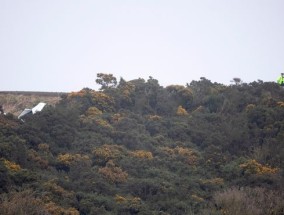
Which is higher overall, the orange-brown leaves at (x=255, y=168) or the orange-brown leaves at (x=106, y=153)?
the orange-brown leaves at (x=106, y=153)

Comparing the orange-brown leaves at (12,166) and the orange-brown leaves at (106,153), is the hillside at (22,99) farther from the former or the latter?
the orange-brown leaves at (12,166)

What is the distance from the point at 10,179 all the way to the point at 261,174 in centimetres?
942

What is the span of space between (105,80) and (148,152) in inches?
388

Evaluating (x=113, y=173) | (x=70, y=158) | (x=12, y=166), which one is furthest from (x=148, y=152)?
(x=12, y=166)

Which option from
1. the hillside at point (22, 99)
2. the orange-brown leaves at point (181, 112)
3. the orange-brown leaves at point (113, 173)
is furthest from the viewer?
the hillside at point (22, 99)

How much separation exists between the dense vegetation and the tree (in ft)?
0.21

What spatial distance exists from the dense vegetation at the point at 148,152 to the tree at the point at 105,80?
0.06 metres

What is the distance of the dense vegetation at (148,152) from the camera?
15.2 m

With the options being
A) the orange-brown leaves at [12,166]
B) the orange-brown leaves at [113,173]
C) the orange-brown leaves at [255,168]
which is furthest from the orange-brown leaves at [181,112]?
the orange-brown leaves at [12,166]

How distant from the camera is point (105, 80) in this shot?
97.6ft

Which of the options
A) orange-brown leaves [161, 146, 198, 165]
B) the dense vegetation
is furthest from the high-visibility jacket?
orange-brown leaves [161, 146, 198, 165]

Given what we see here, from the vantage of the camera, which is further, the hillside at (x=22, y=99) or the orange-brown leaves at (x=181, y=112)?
the hillside at (x=22, y=99)

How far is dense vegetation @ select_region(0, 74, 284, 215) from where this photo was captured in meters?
15.2

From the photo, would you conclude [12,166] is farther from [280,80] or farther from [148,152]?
[280,80]
